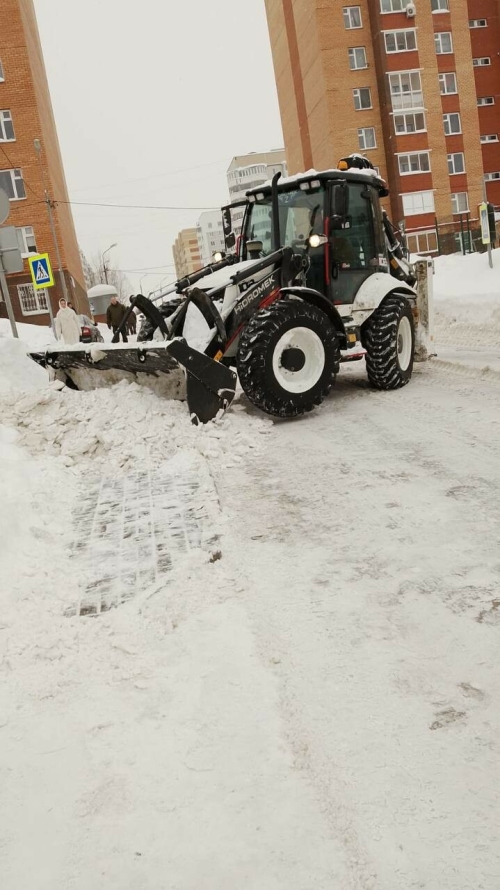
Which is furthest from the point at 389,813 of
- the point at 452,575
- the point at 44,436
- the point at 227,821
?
the point at 44,436

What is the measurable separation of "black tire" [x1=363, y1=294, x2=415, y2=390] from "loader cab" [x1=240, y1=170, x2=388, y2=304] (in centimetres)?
40

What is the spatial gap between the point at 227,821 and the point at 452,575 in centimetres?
171

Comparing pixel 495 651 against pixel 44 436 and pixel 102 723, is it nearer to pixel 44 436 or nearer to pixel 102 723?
pixel 102 723

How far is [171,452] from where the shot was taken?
630 centimetres

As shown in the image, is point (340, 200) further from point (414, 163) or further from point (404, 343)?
point (414, 163)

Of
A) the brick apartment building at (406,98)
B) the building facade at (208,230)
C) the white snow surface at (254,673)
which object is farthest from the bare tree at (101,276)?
the white snow surface at (254,673)

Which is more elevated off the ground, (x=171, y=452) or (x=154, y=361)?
(x=154, y=361)

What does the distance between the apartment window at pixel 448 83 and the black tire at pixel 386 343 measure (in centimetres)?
4111

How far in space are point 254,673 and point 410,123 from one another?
150 feet

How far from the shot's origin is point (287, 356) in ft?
24.2

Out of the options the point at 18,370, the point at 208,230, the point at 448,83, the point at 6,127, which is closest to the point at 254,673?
the point at 18,370

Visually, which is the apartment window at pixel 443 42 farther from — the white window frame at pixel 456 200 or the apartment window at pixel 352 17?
the white window frame at pixel 456 200

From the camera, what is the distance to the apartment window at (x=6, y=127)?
34.2 metres

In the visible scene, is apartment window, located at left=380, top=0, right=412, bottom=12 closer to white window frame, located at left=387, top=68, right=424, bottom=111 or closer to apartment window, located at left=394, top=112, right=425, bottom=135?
white window frame, located at left=387, top=68, right=424, bottom=111
